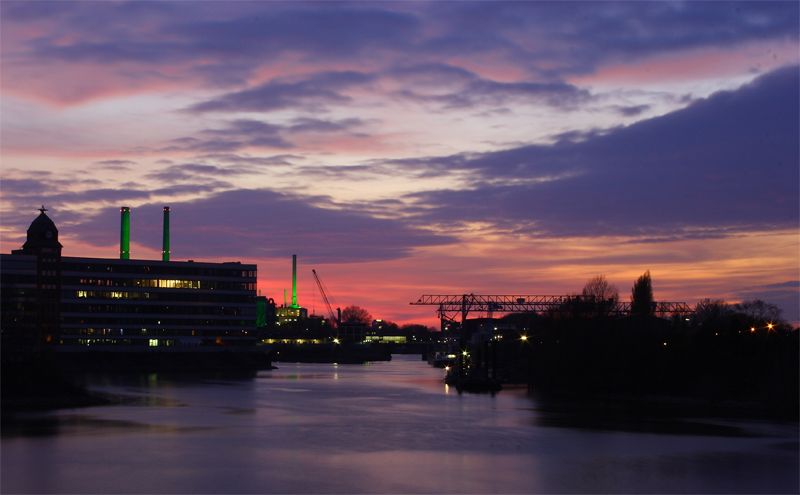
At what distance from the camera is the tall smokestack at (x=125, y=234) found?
16388cm

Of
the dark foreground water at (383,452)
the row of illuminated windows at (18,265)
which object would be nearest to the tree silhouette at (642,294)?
the dark foreground water at (383,452)

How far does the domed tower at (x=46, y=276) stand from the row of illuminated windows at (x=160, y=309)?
2.41 metres

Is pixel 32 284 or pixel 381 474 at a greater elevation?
pixel 32 284

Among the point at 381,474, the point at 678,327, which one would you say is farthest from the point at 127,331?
the point at 381,474

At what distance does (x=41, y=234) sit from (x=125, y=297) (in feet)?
63.6

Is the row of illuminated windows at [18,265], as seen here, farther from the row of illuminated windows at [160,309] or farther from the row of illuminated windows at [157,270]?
the row of illuminated windows at [160,309]

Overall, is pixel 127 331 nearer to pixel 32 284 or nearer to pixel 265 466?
pixel 32 284

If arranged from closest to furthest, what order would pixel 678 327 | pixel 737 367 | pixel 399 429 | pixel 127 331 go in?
pixel 399 429 → pixel 737 367 → pixel 678 327 → pixel 127 331

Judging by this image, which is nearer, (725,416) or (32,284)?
(725,416)

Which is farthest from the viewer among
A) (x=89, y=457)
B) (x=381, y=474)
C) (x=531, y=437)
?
(x=531, y=437)

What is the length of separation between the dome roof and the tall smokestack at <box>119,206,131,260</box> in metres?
16.6

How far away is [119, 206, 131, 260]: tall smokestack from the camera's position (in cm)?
16388

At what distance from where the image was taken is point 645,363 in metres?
76.5

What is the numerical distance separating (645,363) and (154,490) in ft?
184
